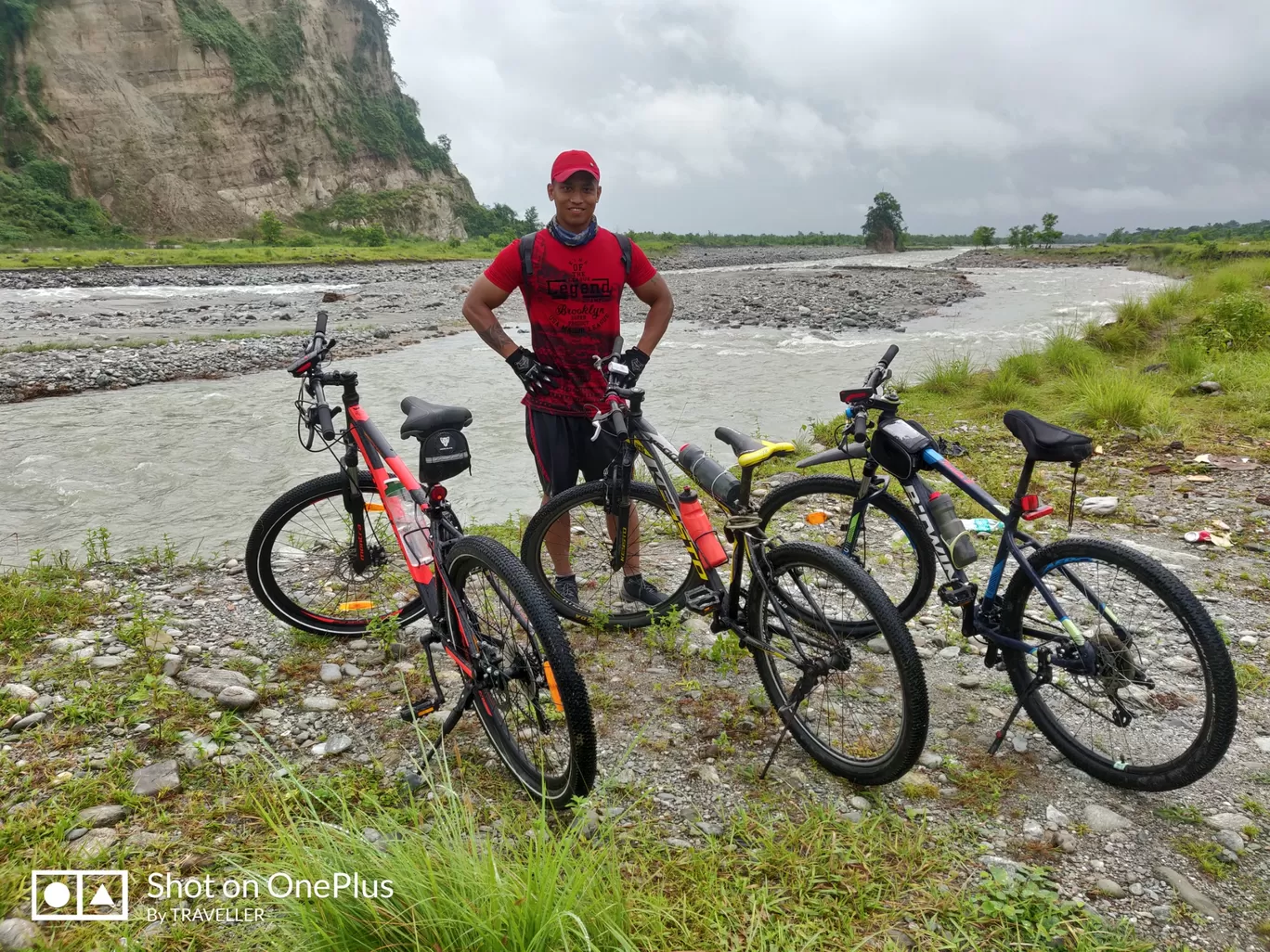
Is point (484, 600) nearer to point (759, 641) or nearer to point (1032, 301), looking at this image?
point (759, 641)

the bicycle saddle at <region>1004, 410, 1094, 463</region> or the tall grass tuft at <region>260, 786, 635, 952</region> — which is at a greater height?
the bicycle saddle at <region>1004, 410, 1094, 463</region>

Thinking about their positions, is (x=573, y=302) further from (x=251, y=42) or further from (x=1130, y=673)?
(x=251, y=42)

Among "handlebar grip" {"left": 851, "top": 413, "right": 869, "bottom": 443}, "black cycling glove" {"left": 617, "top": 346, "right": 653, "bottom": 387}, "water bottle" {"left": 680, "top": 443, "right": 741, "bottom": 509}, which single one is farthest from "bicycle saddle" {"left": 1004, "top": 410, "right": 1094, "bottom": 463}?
"black cycling glove" {"left": 617, "top": 346, "right": 653, "bottom": 387}

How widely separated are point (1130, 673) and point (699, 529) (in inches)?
74.6

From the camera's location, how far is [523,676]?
9.93 ft

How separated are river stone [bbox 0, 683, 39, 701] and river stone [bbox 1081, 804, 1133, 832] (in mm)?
4881

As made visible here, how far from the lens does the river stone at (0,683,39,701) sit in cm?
358

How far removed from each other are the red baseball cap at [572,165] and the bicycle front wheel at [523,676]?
219cm

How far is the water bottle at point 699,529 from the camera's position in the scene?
345 centimetres

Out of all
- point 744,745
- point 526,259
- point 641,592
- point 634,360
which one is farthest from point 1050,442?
point 526,259

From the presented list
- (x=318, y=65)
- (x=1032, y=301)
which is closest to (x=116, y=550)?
(x=1032, y=301)

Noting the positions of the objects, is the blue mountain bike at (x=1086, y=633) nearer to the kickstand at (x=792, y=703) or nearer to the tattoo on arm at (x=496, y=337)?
the kickstand at (x=792, y=703)

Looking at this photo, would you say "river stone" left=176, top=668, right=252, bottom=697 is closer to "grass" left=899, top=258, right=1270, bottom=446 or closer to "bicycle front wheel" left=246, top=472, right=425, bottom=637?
"bicycle front wheel" left=246, top=472, right=425, bottom=637

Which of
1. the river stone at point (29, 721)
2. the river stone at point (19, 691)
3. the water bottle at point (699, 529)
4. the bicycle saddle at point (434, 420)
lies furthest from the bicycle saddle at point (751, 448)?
the river stone at point (19, 691)
